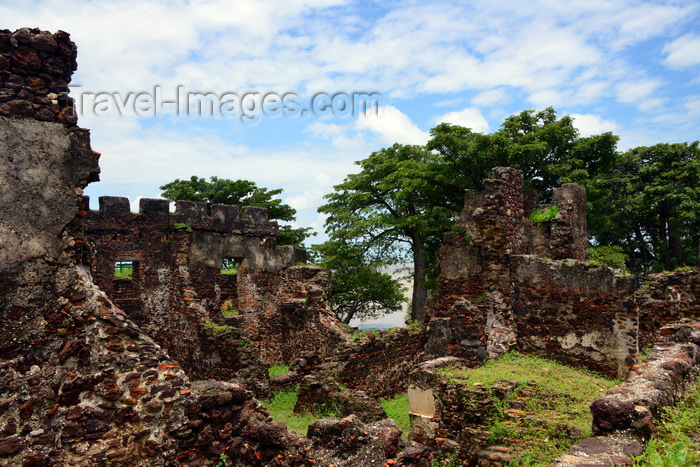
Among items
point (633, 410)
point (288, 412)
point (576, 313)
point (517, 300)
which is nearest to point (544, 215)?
point (517, 300)

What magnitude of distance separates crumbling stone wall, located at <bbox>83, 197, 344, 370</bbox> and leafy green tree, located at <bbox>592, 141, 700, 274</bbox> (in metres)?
16.5

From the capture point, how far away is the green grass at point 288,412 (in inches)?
433

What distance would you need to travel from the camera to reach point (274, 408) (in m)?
12.5

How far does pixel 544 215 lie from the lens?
54.7ft

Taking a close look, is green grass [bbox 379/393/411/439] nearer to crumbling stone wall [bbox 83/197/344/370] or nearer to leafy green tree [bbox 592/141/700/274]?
crumbling stone wall [bbox 83/197/344/370]

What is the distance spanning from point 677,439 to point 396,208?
866 inches

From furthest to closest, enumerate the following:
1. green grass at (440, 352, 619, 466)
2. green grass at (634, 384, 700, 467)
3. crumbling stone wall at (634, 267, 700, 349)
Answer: crumbling stone wall at (634, 267, 700, 349), green grass at (440, 352, 619, 466), green grass at (634, 384, 700, 467)

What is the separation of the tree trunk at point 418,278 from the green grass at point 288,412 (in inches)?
454

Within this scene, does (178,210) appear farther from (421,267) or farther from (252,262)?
(421,267)

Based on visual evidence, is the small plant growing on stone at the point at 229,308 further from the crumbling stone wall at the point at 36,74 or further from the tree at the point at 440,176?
the crumbling stone wall at the point at 36,74

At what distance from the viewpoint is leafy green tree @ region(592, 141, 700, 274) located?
25.5 meters

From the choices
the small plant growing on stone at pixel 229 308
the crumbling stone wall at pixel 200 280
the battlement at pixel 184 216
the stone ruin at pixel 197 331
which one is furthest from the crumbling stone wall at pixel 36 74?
the small plant growing on stone at pixel 229 308

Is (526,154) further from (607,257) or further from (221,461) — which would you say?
(221,461)

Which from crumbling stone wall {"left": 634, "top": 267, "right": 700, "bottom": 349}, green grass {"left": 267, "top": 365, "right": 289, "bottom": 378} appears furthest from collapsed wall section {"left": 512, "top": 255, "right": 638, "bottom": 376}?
green grass {"left": 267, "top": 365, "right": 289, "bottom": 378}
